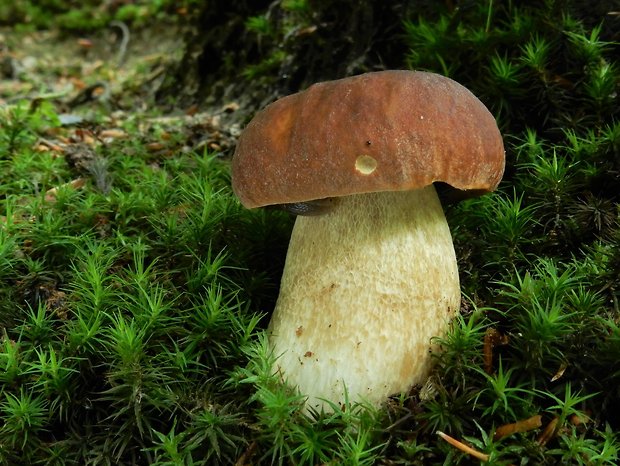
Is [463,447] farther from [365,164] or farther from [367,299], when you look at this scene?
[365,164]

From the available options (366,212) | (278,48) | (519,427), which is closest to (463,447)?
(519,427)

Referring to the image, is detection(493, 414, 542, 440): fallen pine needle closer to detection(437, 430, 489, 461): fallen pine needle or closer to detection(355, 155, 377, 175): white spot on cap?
detection(437, 430, 489, 461): fallen pine needle

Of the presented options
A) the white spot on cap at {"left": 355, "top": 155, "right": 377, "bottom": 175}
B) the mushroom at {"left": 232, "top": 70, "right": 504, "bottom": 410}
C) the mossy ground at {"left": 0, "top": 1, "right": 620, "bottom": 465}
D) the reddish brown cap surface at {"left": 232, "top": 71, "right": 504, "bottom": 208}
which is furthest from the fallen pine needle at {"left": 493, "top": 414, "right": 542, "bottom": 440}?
the white spot on cap at {"left": 355, "top": 155, "right": 377, "bottom": 175}

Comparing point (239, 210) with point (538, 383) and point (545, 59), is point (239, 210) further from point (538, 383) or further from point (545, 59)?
point (545, 59)

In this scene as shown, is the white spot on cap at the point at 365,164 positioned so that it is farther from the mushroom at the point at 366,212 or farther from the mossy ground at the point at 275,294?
the mossy ground at the point at 275,294

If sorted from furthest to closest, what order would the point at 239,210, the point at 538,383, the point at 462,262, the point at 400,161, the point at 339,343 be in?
the point at 239,210, the point at 462,262, the point at 339,343, the point at 538,383, the point at 400,161

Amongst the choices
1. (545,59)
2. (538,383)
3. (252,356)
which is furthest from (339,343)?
(545,59)
